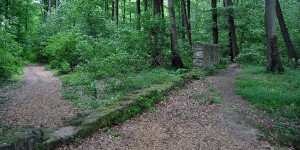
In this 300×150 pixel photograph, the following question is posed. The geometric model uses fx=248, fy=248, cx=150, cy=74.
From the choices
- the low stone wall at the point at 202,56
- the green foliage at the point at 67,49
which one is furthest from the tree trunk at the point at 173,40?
the green foliage at the point at 67,49

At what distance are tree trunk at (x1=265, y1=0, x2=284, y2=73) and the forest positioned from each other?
1.6 inches

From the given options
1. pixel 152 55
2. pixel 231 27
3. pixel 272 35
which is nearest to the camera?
pixel 272 35

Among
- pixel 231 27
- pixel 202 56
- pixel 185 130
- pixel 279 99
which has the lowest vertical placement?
pixel 185 130

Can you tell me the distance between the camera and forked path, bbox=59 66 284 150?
4.87m

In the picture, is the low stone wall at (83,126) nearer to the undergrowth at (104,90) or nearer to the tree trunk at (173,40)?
the undergrowth at (104,90)

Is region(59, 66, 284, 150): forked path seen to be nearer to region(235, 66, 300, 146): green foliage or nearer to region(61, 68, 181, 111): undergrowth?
region(235, 66, 300, 146): green foliage

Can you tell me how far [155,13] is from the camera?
1460 centimetres

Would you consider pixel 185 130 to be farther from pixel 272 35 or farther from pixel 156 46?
pixel 156 46

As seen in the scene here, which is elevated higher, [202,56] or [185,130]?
[202,56]

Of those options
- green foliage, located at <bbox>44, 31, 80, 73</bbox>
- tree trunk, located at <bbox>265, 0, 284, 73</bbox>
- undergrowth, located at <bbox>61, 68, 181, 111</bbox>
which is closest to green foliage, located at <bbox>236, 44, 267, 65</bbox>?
tree trunk, located at <bbox>265, 0, 284, 73</bbox>

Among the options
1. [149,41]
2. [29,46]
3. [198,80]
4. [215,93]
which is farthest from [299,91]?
[29,46]

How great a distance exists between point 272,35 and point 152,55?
600 centimetres

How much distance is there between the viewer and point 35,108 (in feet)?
23.7

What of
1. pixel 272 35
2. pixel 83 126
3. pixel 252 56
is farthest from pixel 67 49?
pixel 252 56
